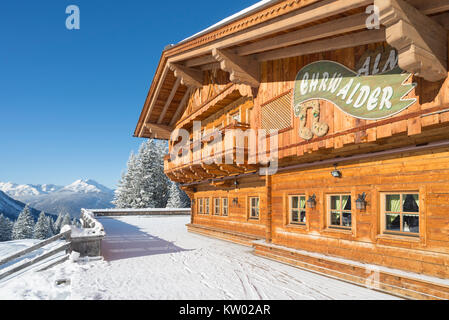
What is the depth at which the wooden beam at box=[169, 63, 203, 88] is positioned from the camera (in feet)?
48.0

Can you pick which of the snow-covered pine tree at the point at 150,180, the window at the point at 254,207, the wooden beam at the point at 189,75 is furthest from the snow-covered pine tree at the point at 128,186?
the window at the point at 254,207

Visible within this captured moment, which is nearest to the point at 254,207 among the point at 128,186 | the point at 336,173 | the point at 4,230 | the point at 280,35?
the point at 336,173

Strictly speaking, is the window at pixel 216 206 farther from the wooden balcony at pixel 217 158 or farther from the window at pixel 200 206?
the window at pixel 200 206

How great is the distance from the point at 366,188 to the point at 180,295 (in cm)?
506

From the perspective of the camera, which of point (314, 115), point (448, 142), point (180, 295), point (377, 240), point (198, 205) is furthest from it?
point (198, 205)

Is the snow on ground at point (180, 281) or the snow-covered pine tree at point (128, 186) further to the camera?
the snow-covered pine tree at point (128, 186)

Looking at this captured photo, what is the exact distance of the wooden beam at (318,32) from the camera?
255 inches

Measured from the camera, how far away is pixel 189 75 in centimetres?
1513

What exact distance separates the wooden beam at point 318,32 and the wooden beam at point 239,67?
2.74 feet

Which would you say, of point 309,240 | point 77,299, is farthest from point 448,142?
point 77,299

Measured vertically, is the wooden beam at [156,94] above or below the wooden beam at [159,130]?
above

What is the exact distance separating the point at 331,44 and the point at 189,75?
28.9 ft

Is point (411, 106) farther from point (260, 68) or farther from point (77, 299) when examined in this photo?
point (77, 299)

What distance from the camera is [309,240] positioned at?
927 centimetres
